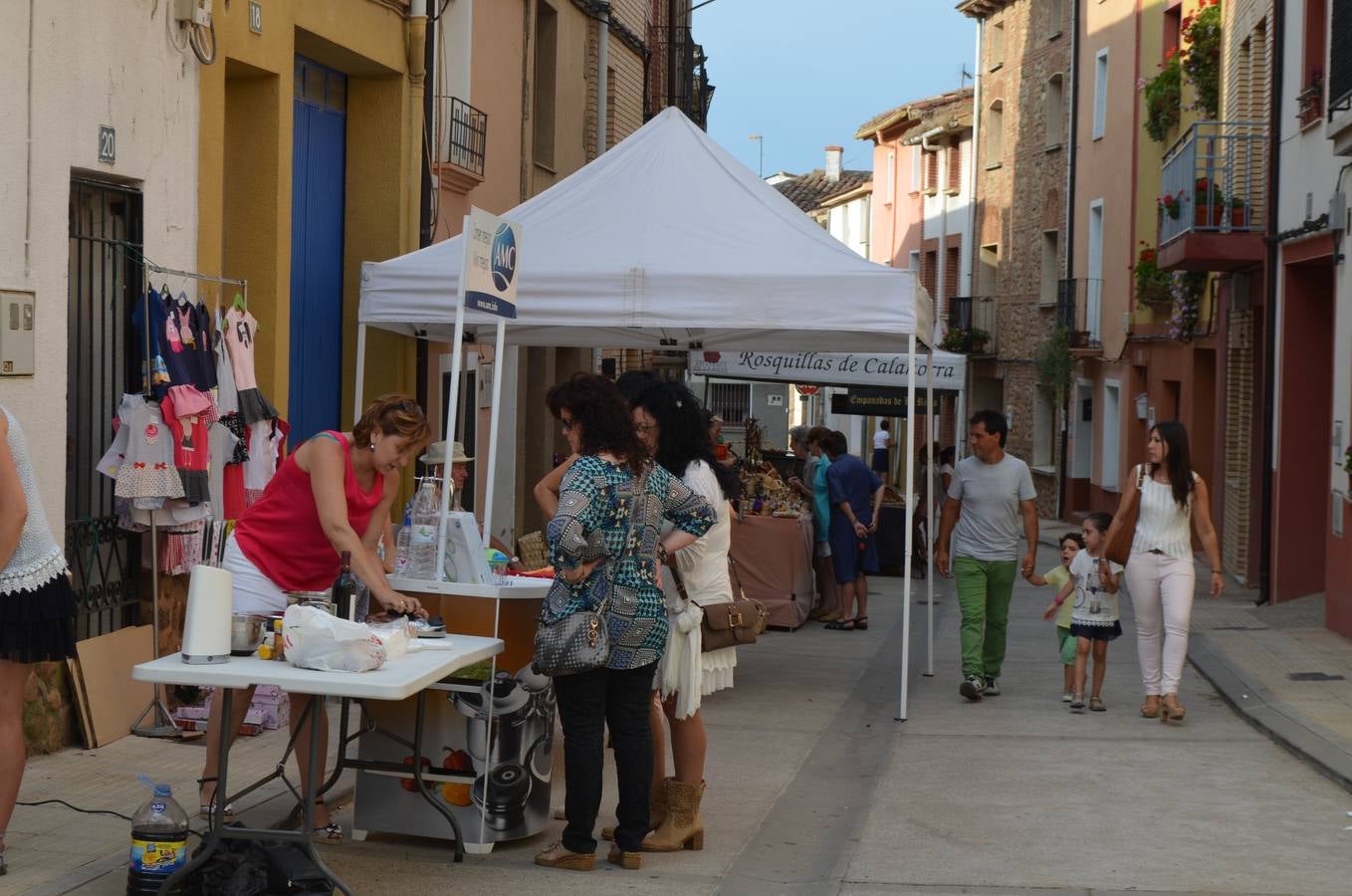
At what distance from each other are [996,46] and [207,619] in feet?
112

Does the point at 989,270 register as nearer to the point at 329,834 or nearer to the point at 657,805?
the point at 657,805

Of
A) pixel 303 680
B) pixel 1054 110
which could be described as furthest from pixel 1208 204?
pixel 303 680

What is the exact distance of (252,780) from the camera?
7191 mm

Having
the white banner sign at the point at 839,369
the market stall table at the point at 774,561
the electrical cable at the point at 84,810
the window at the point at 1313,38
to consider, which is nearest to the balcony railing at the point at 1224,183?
the window at the point at 1313,38

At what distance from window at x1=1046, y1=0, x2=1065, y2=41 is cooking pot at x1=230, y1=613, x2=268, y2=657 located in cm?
2915

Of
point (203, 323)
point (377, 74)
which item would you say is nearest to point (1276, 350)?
point (377, 74)

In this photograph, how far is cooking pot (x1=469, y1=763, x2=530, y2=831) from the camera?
6375mm

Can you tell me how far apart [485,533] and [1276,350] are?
11.1m

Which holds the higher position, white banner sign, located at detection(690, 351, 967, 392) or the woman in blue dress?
white banner sign, located at detection(690, 351, 967, 392)

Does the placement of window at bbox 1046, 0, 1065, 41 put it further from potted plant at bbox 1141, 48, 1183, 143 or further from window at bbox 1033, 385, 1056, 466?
potted plant at bbox 1141, 48, 1183, 143

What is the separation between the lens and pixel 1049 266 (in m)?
32.4

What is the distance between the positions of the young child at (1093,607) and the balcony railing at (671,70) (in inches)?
540

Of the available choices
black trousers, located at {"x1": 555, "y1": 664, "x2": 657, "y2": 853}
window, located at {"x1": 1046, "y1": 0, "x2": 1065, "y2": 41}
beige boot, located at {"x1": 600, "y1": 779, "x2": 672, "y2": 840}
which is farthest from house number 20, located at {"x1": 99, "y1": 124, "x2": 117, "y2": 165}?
window, located at {"x1": 1046, "y1": 0, "x2": 1065, "y2": 41}

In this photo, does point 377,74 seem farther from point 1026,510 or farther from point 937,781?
point 937,781
